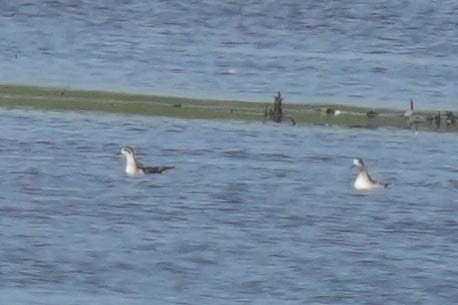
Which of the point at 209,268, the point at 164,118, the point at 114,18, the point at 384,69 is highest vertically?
the point at 114,18

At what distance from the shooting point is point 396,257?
14633mm

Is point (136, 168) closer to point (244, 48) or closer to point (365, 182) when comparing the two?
point (365, 182)

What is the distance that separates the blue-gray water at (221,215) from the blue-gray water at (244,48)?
2.18 meters

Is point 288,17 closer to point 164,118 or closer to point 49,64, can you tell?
point 49,64

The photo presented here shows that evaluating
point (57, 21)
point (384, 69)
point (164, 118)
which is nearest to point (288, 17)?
point (57, 21)

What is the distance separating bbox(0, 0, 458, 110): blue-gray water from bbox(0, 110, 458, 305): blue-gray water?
2.18m

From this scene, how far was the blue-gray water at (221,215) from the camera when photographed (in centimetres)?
1364

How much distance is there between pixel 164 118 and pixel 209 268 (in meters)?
6.50

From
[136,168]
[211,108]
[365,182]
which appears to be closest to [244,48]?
[211,108]

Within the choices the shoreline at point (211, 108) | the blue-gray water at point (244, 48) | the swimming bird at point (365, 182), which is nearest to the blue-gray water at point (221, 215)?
the swimming bird at point (365, 182)

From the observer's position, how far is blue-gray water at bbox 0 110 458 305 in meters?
13.6

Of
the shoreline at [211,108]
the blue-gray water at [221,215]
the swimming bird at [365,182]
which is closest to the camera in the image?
the blue-gray water at [221,215]

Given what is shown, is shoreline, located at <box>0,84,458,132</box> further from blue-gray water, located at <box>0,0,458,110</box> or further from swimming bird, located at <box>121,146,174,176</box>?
swimming bird, located at <box>121,146,174,176</box>

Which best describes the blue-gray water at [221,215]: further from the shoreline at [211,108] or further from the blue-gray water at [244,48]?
the blue-gray water at [244,48]
